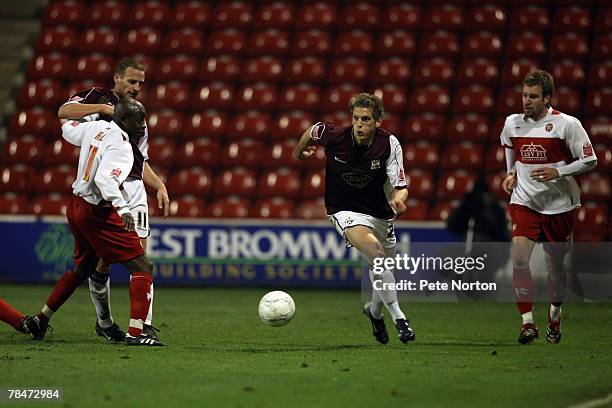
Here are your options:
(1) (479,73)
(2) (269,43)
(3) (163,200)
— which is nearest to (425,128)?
(1) (479,73)

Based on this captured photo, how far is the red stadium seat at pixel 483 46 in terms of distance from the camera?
614 inches

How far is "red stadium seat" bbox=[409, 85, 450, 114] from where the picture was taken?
15.1m

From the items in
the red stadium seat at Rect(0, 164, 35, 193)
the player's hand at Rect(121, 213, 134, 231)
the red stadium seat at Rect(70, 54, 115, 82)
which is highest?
the red stadium seat at Rect(70, 54, 115, 82)

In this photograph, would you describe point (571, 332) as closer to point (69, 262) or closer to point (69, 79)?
point (69, 262)

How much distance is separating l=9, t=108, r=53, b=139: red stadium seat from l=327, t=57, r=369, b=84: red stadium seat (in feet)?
13.8

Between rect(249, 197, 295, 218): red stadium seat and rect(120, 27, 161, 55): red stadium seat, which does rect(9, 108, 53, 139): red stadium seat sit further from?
rect(249, 197, 295, 218): red stadium seat

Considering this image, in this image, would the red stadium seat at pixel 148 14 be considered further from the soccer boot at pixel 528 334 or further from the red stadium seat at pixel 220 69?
the soccer boot at pixel 528 334

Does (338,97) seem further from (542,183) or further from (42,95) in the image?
(542,183)

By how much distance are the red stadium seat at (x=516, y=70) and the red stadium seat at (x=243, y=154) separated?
375 cm

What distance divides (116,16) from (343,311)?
8.12 metres

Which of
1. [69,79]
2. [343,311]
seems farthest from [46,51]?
[343,311]

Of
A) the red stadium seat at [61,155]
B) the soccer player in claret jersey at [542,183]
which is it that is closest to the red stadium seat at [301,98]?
the red stadium seat at [61,155]

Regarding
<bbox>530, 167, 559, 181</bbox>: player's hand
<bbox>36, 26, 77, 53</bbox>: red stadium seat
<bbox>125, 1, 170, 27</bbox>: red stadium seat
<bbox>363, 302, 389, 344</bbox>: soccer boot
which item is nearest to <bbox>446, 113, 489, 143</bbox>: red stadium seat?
<bbox>125, 1, 170, 27</bbox>: red stadium seat

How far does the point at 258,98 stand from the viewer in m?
15.5
